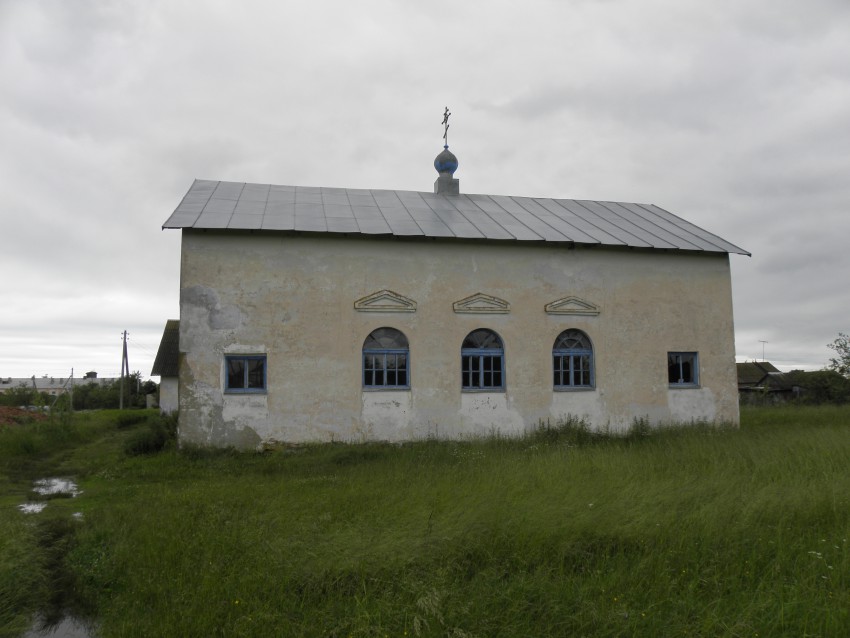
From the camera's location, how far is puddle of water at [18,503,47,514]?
7191 mm

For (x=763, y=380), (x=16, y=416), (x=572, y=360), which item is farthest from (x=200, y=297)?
(x=763, y=380)

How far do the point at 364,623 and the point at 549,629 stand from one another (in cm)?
122

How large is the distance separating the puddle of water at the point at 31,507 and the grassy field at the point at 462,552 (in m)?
0.12

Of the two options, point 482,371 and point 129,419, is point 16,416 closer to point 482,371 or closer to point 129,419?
point 129,419

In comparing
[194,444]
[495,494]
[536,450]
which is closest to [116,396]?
[194,444]

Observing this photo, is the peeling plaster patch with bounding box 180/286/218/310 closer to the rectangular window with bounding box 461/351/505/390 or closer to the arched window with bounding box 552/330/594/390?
the rectangular window with bounding box 461/351/505/390

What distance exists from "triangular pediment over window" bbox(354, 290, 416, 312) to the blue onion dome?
5719mm

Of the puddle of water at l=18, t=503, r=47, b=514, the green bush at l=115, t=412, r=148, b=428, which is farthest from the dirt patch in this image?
the puddle of water at l=18, t=503, r=47, b=514

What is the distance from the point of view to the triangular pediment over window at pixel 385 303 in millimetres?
11609

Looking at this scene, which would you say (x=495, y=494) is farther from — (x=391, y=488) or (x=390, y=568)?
(x=390, y=568)

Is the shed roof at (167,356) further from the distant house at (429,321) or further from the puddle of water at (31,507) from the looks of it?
the puddle of water at (31,507)

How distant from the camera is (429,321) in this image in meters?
11.9

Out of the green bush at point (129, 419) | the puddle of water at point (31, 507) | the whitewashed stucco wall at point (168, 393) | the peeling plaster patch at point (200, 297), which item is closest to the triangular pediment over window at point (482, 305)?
the peeling plaster patch at point (200, 297)

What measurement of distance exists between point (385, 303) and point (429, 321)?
96 centimetres
